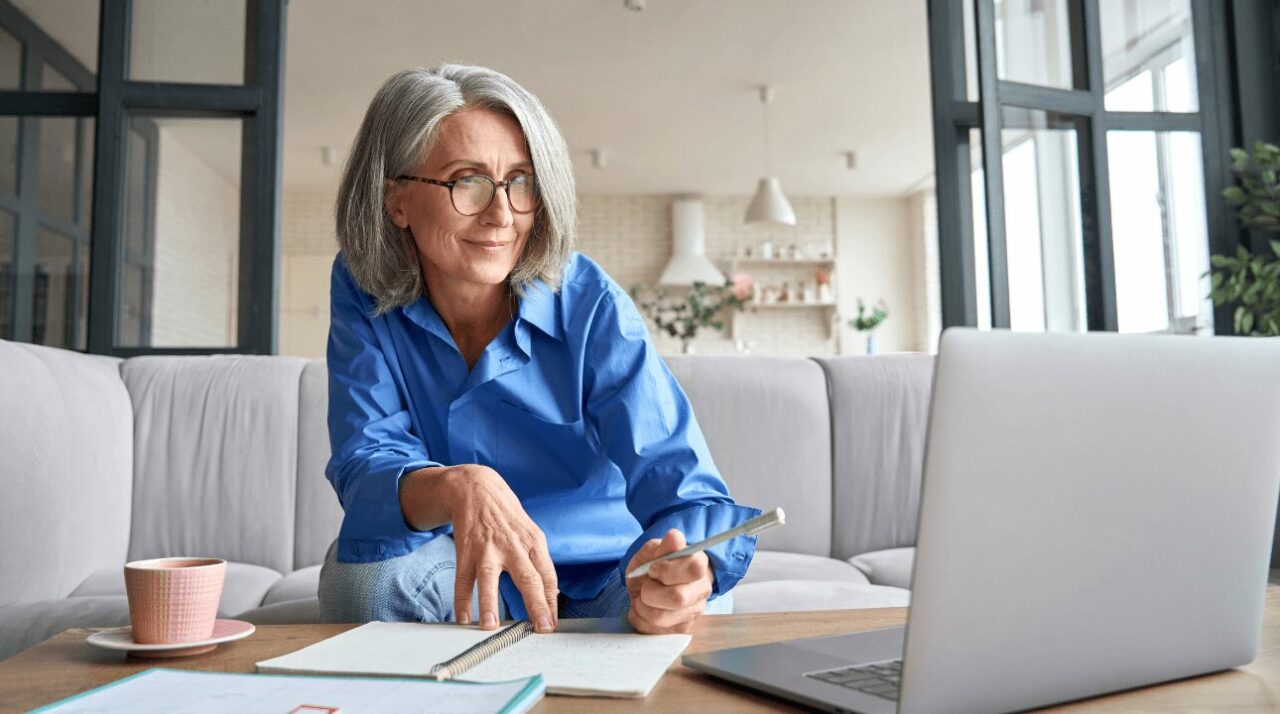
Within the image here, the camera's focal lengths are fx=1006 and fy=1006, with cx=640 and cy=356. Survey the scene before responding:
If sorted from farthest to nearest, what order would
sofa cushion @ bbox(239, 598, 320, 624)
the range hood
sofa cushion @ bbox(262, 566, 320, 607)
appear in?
the range hood → sofa cushion @ bbox(262, 566, 320, 607) → sofa cushion @ bbox(239, 598, 320, 624)

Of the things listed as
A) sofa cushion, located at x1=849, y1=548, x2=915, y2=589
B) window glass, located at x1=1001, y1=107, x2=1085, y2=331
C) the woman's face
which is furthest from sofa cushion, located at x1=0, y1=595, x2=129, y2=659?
window glass, located at x1=1001, y1=107, x2=1085, y2=331

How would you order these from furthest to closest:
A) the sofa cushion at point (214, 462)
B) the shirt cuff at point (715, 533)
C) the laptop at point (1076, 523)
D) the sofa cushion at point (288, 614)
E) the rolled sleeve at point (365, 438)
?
the sofa cushion at point (214, 462)
the sofa cushion at point (288, 614)
the rolled sleeve at point (365, 438)
the shirt cuff at point (715, 533)
the laptop at point (1076, 523)

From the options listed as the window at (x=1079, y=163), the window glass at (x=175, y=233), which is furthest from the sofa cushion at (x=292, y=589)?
the window at (x=1079, y=163)

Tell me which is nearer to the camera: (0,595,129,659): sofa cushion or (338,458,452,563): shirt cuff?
(338,458,452,563): shirt cuff

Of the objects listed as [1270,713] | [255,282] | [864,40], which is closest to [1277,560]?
[1270,713]

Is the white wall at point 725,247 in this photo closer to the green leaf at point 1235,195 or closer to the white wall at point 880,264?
the white wall at point 880,264

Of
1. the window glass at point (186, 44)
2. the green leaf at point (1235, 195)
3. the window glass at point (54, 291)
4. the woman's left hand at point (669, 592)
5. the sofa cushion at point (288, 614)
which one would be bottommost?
the sofa cushion at point (288, 614)

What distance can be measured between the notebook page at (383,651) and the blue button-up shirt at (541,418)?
22 centimetres

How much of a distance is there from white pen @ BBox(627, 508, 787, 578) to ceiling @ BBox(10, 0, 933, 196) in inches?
128

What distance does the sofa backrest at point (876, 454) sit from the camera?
2443mm

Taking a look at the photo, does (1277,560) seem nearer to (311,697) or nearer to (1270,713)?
(1270,713)

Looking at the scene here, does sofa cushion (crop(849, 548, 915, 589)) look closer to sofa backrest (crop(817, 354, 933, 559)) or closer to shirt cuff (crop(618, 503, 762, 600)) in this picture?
sofa backrest (crop(817, 354, 933, 559))

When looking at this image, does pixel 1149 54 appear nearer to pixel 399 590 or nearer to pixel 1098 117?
pixel 1098 117

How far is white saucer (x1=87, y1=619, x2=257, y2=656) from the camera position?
Answer: 0.84m
